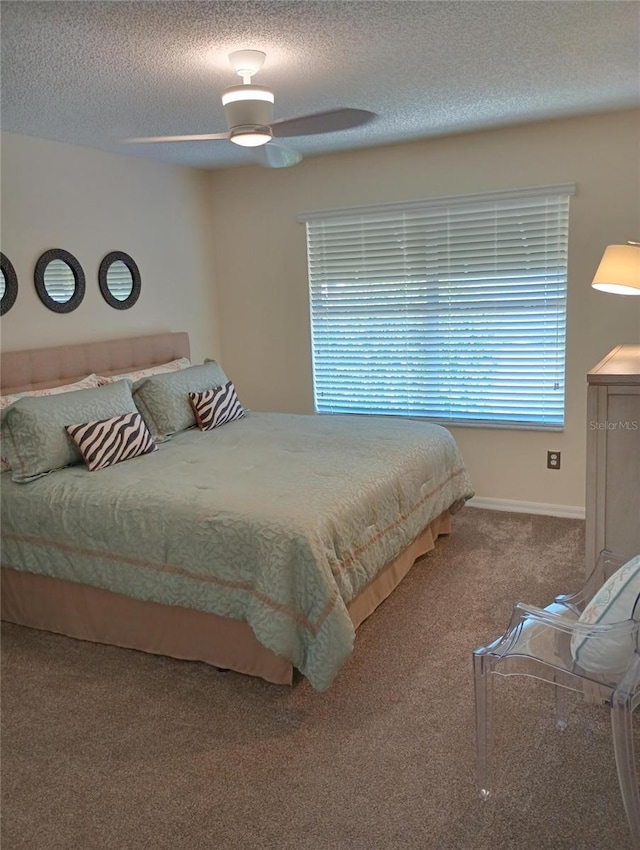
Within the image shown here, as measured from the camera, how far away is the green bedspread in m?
2.57

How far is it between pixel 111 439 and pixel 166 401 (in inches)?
25.6

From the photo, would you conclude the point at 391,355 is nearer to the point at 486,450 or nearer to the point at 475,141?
the point at 486,450

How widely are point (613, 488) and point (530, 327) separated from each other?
2098 mm

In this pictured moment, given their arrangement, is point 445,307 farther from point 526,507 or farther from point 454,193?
point 526,507

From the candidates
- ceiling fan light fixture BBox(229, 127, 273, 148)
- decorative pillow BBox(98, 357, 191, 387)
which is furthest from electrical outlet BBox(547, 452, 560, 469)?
ceiling fan light fixture BBox(229, 127, 273, 148)

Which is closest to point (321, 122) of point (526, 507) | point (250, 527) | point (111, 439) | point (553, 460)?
point (250, 527)

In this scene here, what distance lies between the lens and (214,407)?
423 cm

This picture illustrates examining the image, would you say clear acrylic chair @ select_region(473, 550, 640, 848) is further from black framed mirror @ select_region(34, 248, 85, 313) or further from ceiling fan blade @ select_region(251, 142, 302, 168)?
black framed mirror @ select_region(34, 248, 85, 313)

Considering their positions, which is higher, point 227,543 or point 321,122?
point 321,122

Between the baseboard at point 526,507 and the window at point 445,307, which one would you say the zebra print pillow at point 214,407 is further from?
the baseboard at point 526,507

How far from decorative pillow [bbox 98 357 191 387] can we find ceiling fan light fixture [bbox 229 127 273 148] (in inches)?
68.1

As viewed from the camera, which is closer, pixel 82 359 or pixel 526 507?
pixel 82 359

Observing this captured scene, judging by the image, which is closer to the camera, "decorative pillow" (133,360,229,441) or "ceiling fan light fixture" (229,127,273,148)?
"ceiling fan light fixture" (229,127,273,148)

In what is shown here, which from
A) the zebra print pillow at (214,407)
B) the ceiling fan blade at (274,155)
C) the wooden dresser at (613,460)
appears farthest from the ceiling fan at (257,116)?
the zebra print pillow at (214,407)
